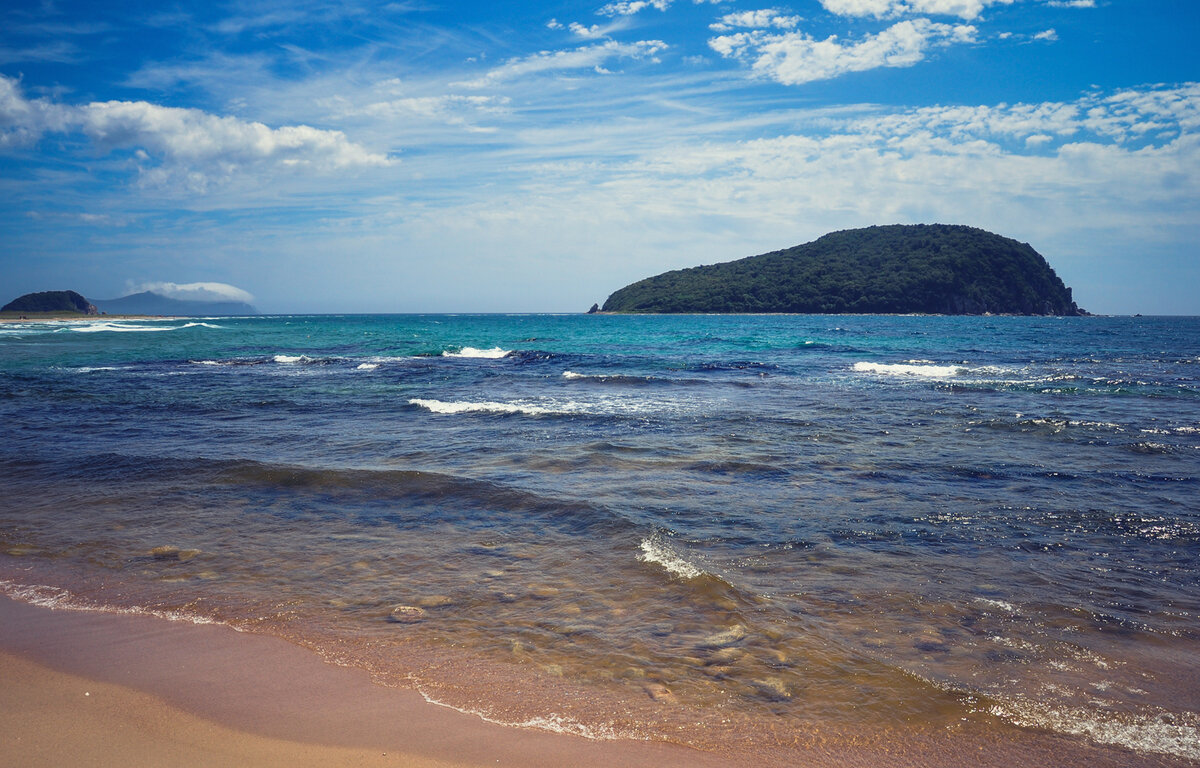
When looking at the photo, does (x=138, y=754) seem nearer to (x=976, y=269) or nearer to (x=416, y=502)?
(x=416, y=502)

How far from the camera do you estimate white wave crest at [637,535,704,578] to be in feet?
19.1

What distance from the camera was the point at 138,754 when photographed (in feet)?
11.1

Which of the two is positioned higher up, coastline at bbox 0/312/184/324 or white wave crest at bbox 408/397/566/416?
coastline at bbox 0/312/184/324

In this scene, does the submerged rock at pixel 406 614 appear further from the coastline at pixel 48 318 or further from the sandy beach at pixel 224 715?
the coastline at pixel 48 318

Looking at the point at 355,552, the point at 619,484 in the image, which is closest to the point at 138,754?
the point at 355,552

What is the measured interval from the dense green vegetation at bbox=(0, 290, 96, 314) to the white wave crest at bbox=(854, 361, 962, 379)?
5985 inches

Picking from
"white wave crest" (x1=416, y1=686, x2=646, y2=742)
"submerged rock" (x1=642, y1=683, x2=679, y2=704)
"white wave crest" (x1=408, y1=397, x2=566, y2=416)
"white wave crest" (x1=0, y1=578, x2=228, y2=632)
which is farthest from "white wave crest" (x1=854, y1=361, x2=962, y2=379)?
"white wave crest" (x1=0, y1=578, x2=228, y2=632)

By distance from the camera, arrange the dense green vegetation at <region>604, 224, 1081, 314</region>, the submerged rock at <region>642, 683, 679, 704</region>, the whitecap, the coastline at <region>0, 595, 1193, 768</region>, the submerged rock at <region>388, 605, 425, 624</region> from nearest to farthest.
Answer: the coastline at <region>0, 595, 1193, 768</region>
the submerged rock at <region>642, 683, 679, 704</region>
the submerged rock at <region>388, 605, 425, 624</region>
the whitecap
the dense green vegetation at <region>604, 224, 1081, 314</region>

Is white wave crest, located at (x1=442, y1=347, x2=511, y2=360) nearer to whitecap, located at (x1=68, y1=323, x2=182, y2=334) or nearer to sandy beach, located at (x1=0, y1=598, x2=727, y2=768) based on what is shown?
sandy beach, located at (x1=0, y1=598, x2=727, y2=768)

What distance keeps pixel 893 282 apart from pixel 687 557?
133 m

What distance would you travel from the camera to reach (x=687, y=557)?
6215mm

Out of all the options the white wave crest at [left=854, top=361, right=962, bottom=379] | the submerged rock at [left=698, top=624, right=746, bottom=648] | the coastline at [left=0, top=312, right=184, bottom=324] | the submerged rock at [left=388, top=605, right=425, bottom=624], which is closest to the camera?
the submerged rock at [left=698, top=624, right=746, bottom=648]

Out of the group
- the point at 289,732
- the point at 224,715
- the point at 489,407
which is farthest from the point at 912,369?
the point at 224,715

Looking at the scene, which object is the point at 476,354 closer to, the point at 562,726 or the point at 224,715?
the point at 224,715
